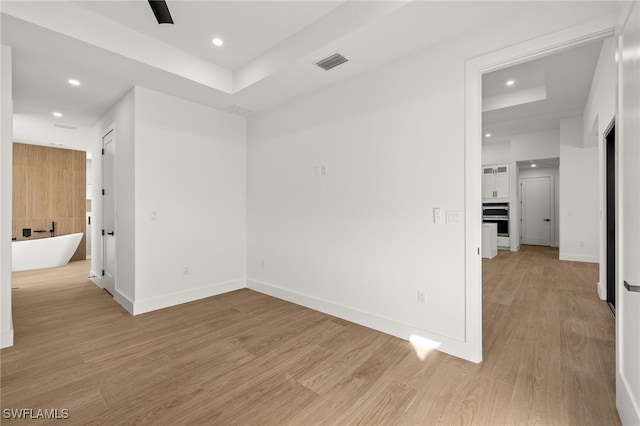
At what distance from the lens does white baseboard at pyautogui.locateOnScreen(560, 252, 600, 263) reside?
21.3ft

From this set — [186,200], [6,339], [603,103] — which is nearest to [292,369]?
[6,339]

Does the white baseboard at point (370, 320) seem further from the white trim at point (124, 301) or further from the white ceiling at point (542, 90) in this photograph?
the white ceiling at point (542, 90)

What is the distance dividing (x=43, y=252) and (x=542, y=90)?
10226 mm

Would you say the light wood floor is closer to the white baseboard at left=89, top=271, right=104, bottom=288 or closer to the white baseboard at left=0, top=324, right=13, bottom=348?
the white baseboard at left=0, top=324, right=13, bottom=348

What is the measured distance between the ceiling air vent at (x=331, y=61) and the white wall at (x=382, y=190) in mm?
362

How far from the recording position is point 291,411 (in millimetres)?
1878

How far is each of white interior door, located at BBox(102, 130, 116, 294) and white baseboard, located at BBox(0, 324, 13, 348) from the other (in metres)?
1.52

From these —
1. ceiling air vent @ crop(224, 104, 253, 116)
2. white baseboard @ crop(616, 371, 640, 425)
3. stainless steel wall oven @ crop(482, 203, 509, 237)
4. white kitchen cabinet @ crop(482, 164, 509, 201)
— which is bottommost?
white baseboard @ crop(616, 371, 640, 425)

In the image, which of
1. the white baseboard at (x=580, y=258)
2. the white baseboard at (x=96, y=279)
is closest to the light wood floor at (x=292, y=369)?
the white baseboard at (x=96, y=279)

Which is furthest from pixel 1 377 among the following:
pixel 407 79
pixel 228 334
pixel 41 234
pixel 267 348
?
pixel 41 234

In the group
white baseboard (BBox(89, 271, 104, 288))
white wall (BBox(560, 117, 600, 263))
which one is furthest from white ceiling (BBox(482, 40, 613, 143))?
white baseboard (BBox(89, 271, 104, 288))

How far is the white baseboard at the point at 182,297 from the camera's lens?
12.0 ft

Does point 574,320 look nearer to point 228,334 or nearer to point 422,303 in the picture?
point 422,303

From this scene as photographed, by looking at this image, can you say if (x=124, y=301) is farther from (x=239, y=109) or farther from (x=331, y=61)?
(x=331, y=61)
